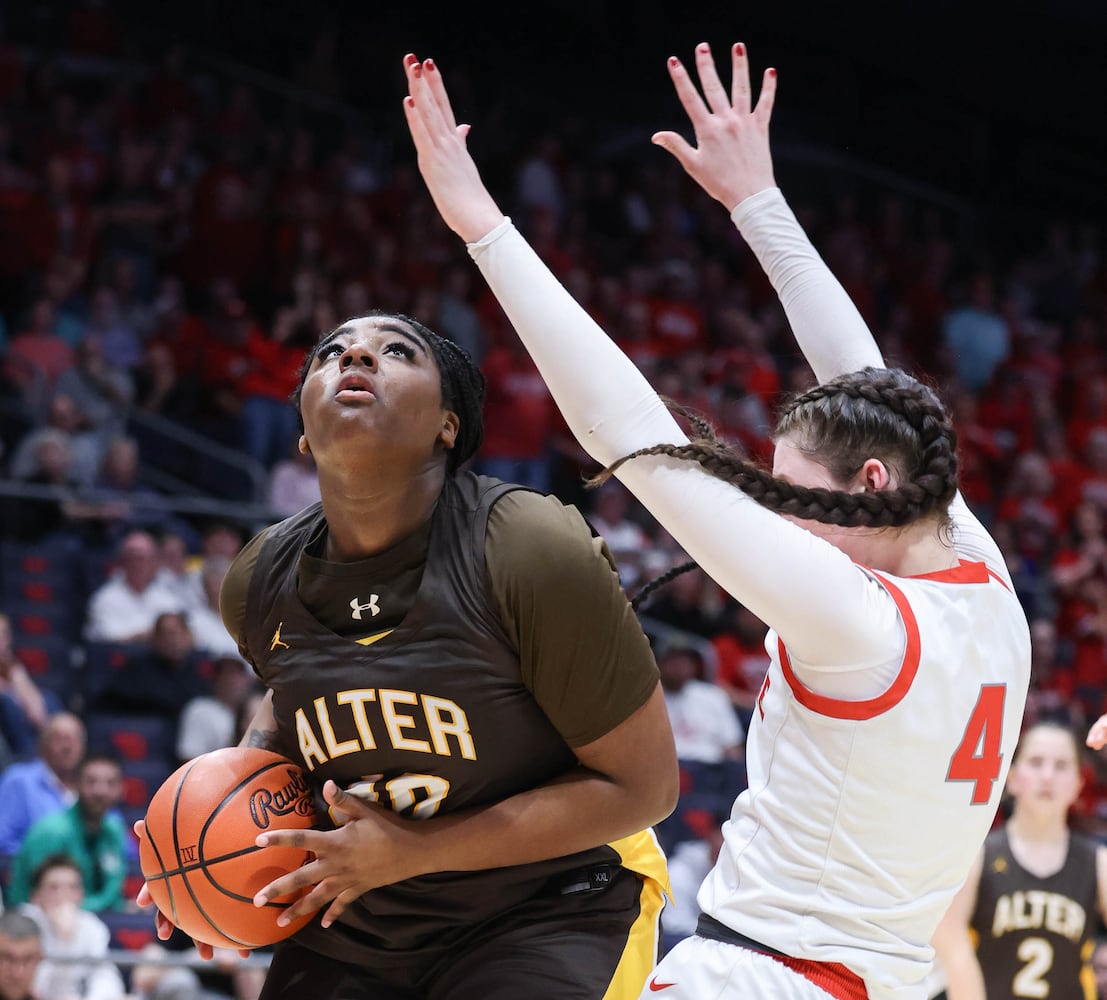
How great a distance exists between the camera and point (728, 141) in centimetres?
266

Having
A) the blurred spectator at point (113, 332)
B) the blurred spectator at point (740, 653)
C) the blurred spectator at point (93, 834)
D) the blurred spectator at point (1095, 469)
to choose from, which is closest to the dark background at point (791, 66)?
the blurred spectator at point (113, 332)

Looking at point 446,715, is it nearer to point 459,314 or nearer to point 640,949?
point 640,949

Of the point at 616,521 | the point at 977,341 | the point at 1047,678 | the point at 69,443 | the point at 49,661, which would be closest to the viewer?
the point at 49,661

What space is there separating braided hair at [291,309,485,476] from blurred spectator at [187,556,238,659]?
16.8 feet

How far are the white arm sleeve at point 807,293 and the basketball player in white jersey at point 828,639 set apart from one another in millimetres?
311

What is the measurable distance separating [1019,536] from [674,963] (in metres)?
9.35

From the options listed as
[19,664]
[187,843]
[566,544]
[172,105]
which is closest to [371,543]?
[566,544]

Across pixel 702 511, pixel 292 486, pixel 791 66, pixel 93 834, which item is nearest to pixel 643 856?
pixel 702 511

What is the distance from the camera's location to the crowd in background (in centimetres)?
801

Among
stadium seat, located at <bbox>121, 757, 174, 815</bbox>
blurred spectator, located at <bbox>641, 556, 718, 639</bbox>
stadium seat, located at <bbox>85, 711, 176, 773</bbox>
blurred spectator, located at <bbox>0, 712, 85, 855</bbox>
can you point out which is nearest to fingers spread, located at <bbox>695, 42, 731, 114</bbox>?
blurred spectator, located at <bbox>0, 712, 85, 855</bbox>

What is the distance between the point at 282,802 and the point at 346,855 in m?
0.26

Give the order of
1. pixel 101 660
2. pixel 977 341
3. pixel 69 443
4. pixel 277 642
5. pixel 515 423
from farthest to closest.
A: pixel 977 341
pixel 515 423
pixel 69 443
pixel 101 660
pixel 277 642

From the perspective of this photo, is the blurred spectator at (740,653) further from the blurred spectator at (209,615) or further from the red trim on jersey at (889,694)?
the red trim on jersey at (889,694)

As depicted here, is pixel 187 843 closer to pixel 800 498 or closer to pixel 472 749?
pixel 472 749
